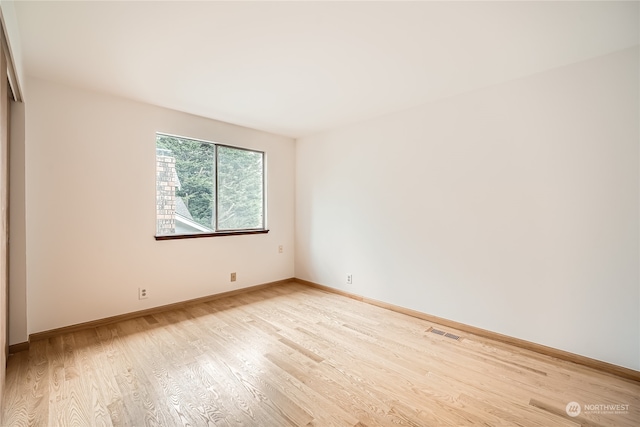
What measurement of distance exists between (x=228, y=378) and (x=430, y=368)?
1.49m

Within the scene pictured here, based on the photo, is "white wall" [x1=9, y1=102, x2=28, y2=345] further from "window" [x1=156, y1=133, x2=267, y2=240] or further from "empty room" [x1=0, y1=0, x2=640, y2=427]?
"window" [x1=156, y1=133, x2=267, y2=240]

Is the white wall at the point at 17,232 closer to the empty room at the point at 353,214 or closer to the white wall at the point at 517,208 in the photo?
the empty room at the point at 353,214

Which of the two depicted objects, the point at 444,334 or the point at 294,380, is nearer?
the point at 294,380

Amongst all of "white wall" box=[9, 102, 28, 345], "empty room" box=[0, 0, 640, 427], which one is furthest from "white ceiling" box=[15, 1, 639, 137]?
"white wall" box=[9, 102, 28, 345]

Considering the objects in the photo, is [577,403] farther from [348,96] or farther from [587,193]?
[348,96]

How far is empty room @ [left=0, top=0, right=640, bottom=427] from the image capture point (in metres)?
1.76

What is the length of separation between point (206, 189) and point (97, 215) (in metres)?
1.18

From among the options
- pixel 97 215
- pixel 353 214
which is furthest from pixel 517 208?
pixel 97 215

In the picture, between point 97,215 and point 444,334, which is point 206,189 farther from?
point 444,334

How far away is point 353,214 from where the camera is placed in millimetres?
3875

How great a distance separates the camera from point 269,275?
14.4 feet

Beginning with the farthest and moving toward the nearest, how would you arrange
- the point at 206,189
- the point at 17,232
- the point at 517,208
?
the point at 206,189, the point at 517,208, the point at 17,232

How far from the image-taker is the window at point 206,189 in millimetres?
3344

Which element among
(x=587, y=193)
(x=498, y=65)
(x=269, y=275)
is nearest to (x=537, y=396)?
(x=587, y=193)
